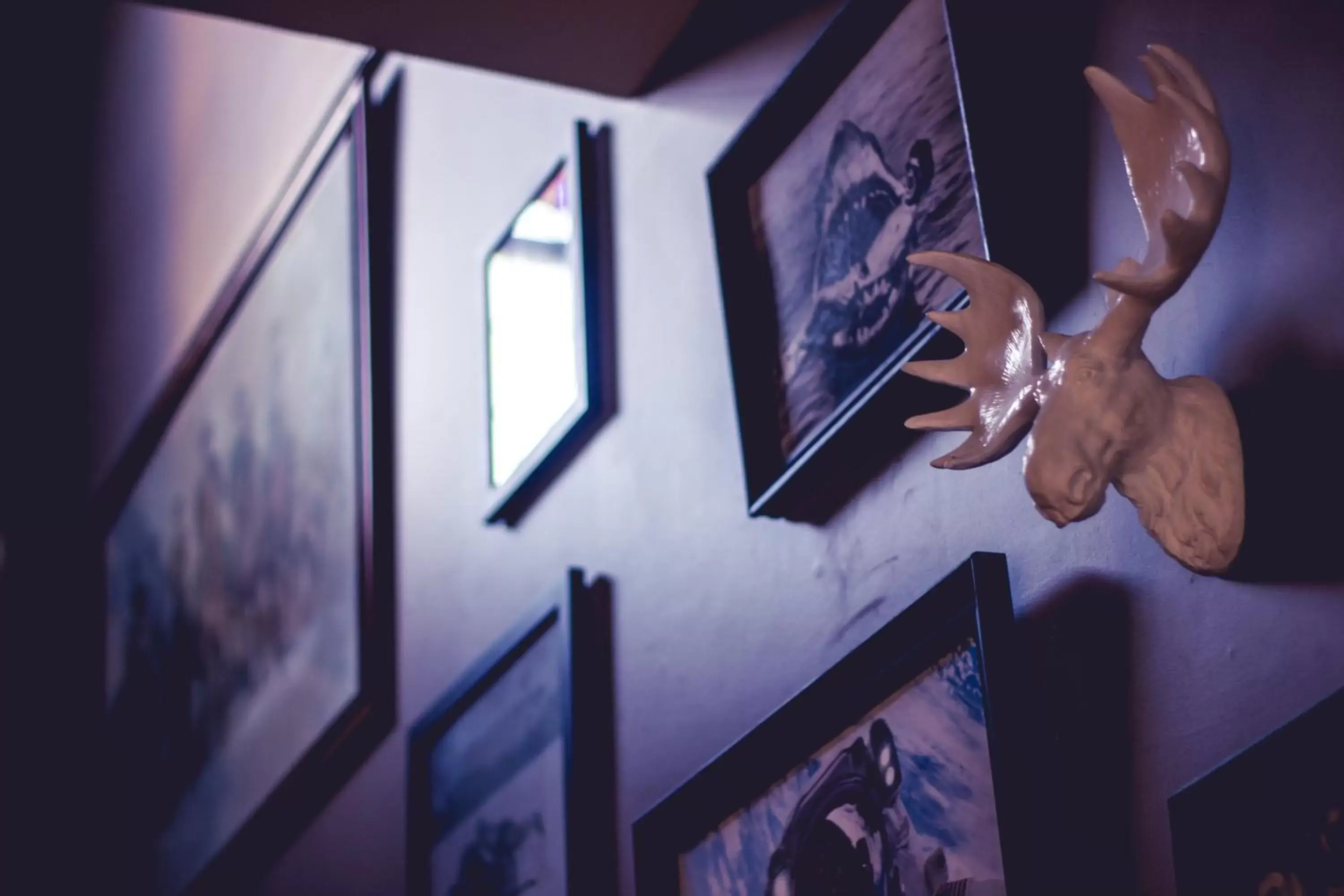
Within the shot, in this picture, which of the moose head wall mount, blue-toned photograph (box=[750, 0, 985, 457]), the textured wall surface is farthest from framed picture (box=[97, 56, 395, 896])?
the moose head wall mount

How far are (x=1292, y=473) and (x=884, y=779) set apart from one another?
0.61 metres

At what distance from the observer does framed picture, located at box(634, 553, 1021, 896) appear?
1.55m

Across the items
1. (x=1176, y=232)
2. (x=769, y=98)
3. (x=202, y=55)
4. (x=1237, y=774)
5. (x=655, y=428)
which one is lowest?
(x=1237, y=774)

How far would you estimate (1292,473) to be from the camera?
1279 millimetres

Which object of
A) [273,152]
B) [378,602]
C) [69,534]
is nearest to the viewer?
[378,602]

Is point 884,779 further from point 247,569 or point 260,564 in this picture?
point 247,569

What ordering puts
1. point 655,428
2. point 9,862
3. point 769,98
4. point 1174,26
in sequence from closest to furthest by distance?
point 1174,26, point 769,98, point 655,428, point 9,862

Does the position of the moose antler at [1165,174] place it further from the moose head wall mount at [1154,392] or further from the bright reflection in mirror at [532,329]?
the bright reflection in mirror at [532,329]

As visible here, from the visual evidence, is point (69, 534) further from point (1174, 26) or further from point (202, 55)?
point (1174, 26)

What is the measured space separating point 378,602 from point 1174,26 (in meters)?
2.33

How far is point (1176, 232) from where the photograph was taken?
1.23 metres

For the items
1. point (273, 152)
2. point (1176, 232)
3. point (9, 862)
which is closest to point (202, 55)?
point (273, 152)

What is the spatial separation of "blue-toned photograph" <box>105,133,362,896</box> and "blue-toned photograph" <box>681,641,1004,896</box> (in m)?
1.66

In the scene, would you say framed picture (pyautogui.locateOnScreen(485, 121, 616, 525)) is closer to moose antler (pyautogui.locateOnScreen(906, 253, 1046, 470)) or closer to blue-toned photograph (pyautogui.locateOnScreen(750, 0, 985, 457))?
blue-toned photograph (pyautogui.locateOnScreen(750, 0, 985, 457))
